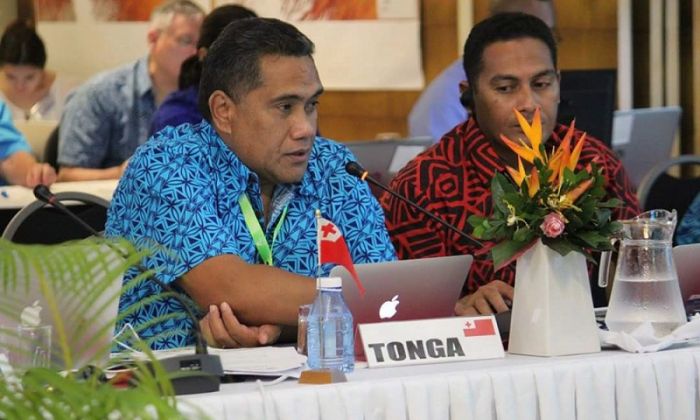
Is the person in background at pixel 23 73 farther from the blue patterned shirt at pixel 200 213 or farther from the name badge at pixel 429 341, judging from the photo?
the name badge at pixel 429 341

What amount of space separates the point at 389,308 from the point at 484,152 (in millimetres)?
1039

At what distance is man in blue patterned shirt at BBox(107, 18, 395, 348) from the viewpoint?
285 centimetres

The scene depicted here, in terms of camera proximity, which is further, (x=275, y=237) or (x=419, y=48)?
(x=419, y=48)

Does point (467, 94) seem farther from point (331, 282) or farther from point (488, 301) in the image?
point (331, 282)

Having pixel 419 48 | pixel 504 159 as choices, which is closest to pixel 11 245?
pixel 504 159

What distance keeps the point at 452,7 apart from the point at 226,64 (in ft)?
14.8

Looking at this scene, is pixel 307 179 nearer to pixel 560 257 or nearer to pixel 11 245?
pixel 560 257

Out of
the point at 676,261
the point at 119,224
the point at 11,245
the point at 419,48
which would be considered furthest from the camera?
the point at 419,48

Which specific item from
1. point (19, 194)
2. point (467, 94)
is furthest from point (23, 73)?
point (467, 94)

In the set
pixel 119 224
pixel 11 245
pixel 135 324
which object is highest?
pixel 11 245

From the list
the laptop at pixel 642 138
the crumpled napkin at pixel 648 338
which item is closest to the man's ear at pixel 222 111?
the crumpled napkin at pixel 648 338

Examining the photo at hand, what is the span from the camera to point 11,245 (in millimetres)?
1464

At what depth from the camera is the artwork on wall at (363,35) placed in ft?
24.0

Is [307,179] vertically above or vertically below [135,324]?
above
